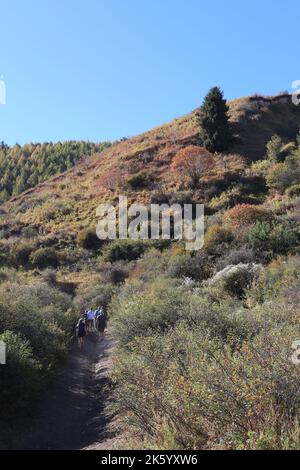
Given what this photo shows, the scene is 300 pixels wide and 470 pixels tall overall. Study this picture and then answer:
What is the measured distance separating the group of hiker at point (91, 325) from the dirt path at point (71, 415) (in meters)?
2.14

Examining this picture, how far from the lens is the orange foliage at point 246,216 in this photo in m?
25.4

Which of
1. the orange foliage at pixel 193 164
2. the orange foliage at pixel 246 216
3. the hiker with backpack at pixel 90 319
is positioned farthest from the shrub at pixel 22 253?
the hiker with backpack at pixel 90 319

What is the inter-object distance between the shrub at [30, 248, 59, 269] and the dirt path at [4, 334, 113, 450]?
58.4ft

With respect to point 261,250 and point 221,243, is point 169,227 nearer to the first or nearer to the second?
point 221,243

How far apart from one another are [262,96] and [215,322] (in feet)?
161

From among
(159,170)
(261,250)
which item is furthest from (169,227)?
(159,170)

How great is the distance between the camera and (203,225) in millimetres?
28438

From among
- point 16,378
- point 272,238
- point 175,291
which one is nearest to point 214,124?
point 272,238

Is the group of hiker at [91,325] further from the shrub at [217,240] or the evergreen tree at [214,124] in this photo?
the evergreen tree at [214,124]

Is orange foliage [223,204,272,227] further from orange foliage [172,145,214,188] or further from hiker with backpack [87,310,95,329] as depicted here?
hiker with backpack [87,310,95,329]

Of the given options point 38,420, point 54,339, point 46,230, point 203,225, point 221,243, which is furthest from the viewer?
point 46,230

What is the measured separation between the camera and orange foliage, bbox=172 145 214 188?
36875 mm

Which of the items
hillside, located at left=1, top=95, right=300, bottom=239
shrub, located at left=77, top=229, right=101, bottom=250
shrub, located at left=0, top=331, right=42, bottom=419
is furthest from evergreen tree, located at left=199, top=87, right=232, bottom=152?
shrub, located at left=0, top=331, right=42, bottom=419

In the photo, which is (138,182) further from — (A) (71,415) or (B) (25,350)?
(B) (25,350)
